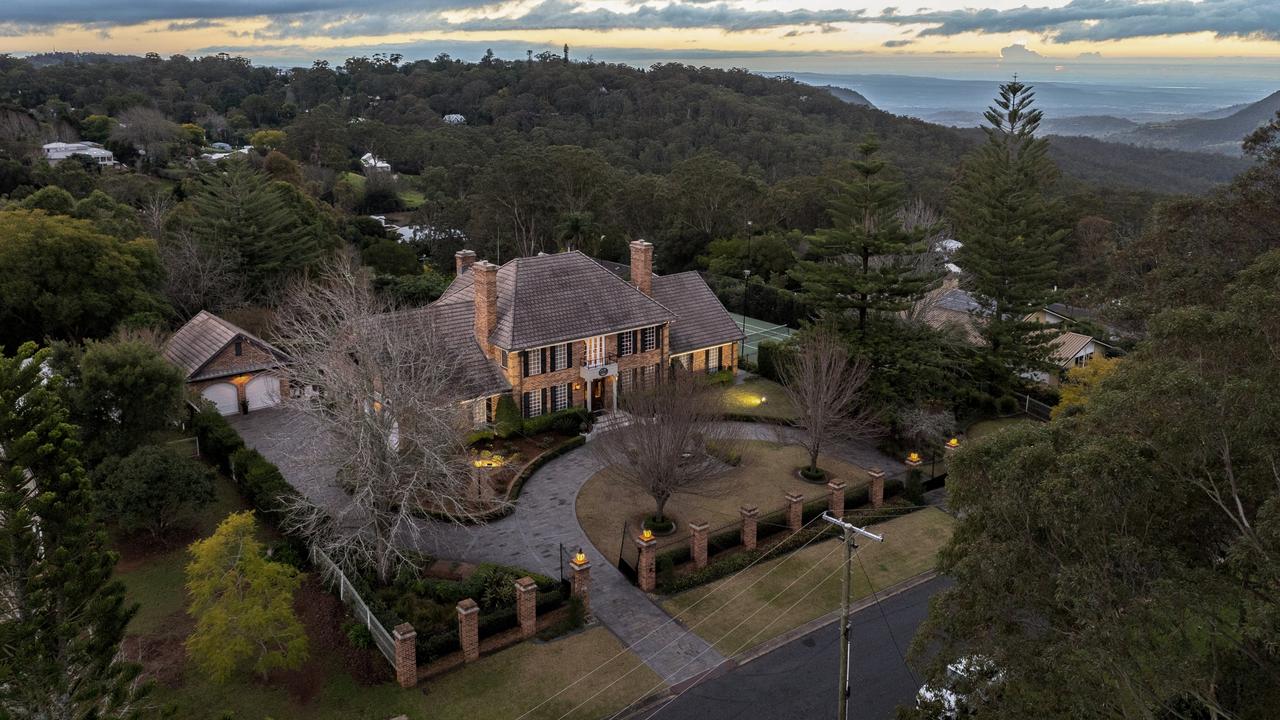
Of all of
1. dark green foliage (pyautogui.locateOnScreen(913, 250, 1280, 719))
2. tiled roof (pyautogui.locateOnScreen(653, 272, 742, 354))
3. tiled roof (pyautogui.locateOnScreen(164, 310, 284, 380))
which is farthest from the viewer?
tiled roof (pyautogui.locateOnScreen(653, 272, 742, 354))

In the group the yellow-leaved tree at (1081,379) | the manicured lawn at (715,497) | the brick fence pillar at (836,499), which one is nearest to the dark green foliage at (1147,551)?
the brick fence pillar at (836,499)

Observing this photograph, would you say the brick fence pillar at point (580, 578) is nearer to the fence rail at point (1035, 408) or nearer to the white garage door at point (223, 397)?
the white garage door at point (223, 397)

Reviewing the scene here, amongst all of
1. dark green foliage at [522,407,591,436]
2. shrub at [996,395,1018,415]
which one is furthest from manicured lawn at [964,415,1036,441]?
dark green foliage at [522,407,591,436]

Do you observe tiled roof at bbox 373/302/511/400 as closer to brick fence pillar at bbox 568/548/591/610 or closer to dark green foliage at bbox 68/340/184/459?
dark green foliage at bbox 68/340/184/459

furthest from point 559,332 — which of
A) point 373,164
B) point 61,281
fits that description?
point 373,164

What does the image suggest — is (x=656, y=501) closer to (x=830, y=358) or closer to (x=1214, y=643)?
(x=830, y=358)

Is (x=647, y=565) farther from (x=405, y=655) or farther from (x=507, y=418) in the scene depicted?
(x=507, y=418)
